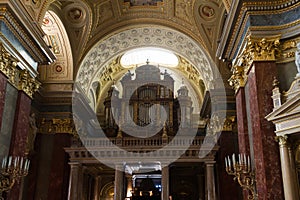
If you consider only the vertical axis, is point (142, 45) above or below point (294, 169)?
above

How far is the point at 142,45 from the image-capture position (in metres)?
16.8

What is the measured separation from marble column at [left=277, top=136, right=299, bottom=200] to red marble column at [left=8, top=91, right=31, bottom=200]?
21.4 feet

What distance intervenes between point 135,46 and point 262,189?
436 inches

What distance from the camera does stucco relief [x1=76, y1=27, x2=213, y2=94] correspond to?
49.3 ft

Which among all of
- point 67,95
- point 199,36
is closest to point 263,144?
point 199,36

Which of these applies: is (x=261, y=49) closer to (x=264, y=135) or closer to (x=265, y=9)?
(x=265, y=9)

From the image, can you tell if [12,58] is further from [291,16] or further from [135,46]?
[135,46]

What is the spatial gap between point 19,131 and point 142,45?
29.5 ft

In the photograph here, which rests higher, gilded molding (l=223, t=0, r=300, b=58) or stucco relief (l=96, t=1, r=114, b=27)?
stucco relief (l=96, t=1, r=114, b=27)

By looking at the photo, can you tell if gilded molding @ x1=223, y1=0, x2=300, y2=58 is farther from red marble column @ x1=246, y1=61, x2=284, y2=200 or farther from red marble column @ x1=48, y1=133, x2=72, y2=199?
red marble column @ x1=48, y1=133, x2=72, y2=199

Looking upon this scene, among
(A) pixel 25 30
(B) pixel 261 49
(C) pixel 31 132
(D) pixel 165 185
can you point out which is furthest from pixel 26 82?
(D) pixel 165 185

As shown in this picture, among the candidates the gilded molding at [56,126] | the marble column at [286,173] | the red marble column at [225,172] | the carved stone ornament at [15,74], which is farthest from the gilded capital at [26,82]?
the red marble column at [225,172]

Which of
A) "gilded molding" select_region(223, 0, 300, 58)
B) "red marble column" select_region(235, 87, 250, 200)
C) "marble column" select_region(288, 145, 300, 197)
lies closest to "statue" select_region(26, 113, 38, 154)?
"red marble column" select_region(235, 87, 250, 200)

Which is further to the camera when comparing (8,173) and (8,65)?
(8,65)
